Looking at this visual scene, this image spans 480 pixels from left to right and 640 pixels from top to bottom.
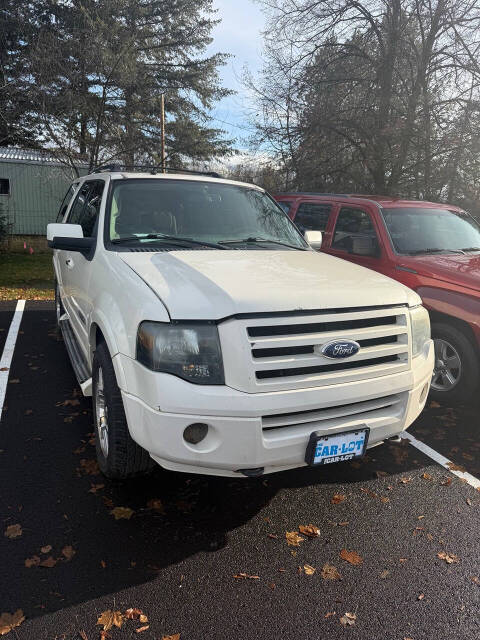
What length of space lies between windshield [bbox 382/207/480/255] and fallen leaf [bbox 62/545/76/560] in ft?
14.1

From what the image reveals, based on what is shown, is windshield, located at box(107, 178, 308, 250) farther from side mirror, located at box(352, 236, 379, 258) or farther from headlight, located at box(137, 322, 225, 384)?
headlight, located at box(137, 322, 225, 384)

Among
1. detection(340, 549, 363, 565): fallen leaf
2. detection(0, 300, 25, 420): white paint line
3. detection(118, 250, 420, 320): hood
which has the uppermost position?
detection(118, 250, 420, 320): hood

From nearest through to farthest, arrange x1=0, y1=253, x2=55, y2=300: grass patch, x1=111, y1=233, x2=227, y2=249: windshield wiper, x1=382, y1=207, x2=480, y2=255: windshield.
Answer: x1=111, y1=233, x2=227, y2=249: windshield wiper
x1=382, y1=207, x2=480, y2=255: windshield
x1=0, y1=253, x2=55, y2=300: grass patch

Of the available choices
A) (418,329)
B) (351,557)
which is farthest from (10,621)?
(418,329)

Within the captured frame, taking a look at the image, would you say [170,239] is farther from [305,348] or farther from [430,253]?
[430,253]

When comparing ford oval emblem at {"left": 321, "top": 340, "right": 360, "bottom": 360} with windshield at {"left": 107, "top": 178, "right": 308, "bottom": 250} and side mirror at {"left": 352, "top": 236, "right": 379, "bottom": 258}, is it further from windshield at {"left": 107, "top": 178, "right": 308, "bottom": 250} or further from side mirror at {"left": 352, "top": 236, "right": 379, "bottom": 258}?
side mirror at {"left": 352, "top": 236, "right": 379, "bottom": 258}

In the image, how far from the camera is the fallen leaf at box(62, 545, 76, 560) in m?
2.57

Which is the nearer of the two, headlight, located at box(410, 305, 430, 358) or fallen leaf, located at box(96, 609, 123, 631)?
fallen leaf, located at box(96, 609, 123, 631)

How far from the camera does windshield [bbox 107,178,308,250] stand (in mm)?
3723

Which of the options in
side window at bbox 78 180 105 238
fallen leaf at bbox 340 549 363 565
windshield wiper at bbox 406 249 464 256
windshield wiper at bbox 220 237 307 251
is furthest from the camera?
windshield wiper at bbox 406 249 464 256

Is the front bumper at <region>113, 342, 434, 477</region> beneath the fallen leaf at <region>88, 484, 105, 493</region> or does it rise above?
above

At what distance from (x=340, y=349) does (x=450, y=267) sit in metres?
2.74

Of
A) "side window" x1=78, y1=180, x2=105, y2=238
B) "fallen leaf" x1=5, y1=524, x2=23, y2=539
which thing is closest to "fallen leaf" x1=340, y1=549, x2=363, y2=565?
"fallen leaf" x1=5, y1=524, x2=23, y2=539

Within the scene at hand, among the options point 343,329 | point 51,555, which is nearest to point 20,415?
point 51,555
